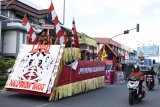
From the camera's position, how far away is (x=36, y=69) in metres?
12.4

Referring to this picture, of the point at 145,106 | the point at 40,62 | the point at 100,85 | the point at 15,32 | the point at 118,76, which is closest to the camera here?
the point at 145,106

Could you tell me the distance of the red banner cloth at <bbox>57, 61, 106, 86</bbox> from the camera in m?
12.8

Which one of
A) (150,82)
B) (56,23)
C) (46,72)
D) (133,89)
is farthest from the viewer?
(150,82)

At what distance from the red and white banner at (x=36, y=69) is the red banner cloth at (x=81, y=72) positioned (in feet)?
1.75

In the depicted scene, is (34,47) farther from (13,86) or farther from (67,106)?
(67,106)

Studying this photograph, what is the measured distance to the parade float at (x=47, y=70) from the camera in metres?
11.9

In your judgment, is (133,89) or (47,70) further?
(47,70)

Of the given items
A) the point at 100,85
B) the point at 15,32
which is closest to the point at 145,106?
the point at 100,85

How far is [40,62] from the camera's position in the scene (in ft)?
41.1

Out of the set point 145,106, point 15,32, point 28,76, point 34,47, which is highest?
point 15,32

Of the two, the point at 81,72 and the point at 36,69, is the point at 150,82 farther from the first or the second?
the point at 36,69

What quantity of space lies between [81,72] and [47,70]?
317 centimetres

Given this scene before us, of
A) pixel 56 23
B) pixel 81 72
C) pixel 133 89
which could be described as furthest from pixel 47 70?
pixel 133 89

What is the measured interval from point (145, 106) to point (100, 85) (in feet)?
22.7
